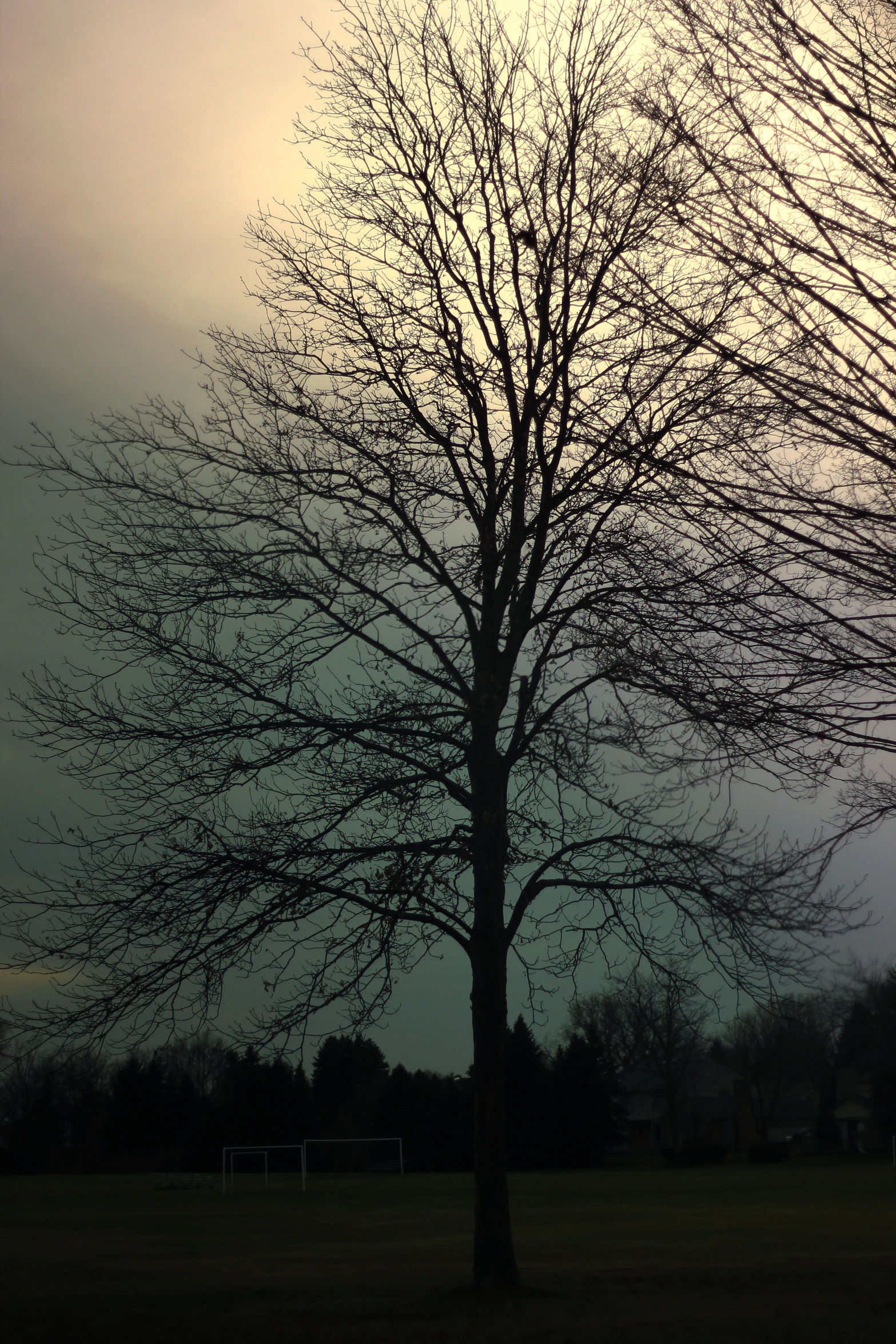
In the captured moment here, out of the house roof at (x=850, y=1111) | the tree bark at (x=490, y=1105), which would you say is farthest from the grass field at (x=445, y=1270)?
the house roof at (x=850, y=1111)

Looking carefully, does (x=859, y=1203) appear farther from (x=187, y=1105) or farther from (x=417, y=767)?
(x=187, y=1105)

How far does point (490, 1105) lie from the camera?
10562mm

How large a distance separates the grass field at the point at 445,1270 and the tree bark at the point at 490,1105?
11.5 inches

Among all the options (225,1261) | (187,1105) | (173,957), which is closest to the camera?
(173,957)

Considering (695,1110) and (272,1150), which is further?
(695,1110)

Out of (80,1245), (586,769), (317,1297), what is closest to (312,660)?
(586,769)

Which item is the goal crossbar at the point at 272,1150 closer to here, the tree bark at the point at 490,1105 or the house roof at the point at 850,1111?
the house roof at the point at 850,1111

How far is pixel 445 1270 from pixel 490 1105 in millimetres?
6001

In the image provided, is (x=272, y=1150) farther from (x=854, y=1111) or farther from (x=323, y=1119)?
(x=854, y=1111)

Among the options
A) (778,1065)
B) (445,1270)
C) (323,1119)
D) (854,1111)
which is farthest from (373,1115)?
(445,1270)

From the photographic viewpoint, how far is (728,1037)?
12.3m

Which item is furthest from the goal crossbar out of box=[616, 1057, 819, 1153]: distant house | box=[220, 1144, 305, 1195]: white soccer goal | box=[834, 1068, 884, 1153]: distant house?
box=[616, 1057, 819, 1153]: distant house

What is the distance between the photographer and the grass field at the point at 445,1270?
10.3 meters

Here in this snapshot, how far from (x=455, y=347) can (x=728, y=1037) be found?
289 inches
